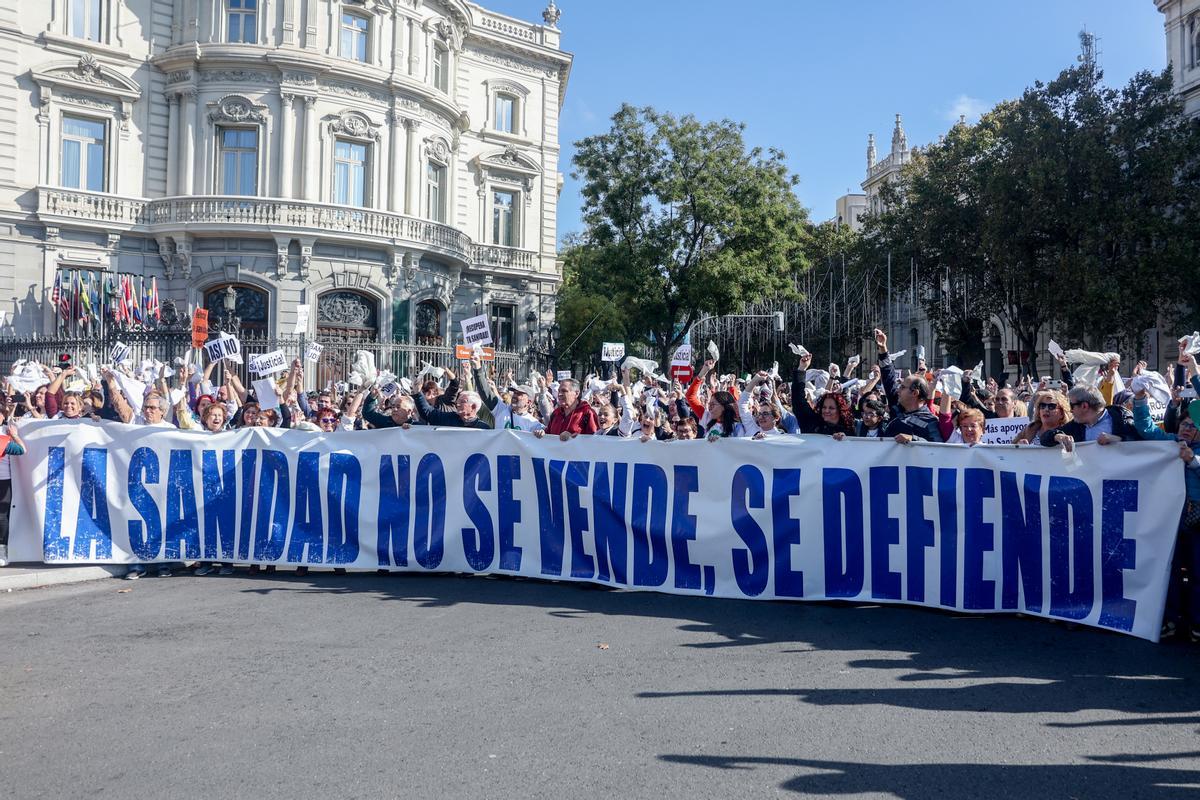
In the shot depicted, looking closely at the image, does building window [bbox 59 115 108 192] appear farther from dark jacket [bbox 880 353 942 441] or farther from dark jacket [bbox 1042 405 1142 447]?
dark jacket [bbox 1042 405 1142 447]

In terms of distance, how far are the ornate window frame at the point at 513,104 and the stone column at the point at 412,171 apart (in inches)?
213

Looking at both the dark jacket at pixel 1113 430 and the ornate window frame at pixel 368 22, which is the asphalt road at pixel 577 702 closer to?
the dark jacket at pixel 1113 430

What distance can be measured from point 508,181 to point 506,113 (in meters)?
2.57

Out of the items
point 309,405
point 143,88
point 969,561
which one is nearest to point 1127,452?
point 969,561

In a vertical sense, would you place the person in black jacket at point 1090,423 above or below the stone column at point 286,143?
below

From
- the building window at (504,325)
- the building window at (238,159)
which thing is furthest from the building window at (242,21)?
the building window at (504,325)

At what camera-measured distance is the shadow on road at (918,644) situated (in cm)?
505

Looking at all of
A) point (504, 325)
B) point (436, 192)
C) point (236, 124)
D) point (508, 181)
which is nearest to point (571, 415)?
point (236, 124)

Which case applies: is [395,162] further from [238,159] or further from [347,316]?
[347,316]

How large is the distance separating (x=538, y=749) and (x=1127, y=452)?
4.54 m

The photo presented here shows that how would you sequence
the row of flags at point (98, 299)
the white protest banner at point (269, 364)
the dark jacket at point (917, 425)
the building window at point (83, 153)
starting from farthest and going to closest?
the building window at point (83, 153), the row of flags at point (98, 299), the white protest banner at point (269, 364), the dark jacket at point (917, 425)

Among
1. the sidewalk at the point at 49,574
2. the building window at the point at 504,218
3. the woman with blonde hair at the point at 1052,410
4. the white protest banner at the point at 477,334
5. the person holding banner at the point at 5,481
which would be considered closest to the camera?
the woman with blonde hair at the point at 1052,410

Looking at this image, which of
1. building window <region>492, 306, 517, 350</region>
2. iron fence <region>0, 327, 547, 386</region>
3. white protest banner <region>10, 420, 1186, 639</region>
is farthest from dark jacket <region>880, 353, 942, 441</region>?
building window <region>492, 306, 517, 350</region>

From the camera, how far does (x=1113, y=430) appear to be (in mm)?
6914
